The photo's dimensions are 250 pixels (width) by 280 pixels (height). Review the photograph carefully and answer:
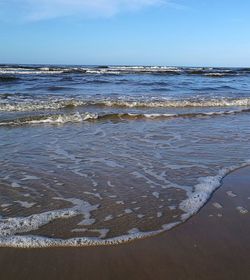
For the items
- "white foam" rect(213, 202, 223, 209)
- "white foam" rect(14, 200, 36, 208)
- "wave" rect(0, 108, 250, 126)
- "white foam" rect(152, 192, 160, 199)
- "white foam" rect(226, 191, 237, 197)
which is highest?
"white foam" rect(213, 202, 223, 209)

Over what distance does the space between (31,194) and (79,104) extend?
30.7ft

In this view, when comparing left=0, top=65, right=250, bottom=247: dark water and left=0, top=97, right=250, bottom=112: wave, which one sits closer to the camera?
left=0, top=65, right=250, bottom=247: dark water

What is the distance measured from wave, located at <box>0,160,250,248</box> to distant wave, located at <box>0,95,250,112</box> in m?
8.78

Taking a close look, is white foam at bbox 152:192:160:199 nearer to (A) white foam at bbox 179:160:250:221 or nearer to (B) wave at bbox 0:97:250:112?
(A) white foam at bbox 179:160:250:221

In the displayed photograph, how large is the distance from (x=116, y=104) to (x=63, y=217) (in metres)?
10.2

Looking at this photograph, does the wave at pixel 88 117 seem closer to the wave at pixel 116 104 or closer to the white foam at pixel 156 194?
the wave at pixel 116 104

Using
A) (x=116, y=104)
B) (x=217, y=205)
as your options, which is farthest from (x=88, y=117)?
(x=217, y=205)

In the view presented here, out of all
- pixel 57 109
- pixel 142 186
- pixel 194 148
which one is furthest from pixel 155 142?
pixel 57 109

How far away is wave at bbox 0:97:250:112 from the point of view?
12.9 m

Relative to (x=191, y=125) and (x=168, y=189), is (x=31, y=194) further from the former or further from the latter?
(x=191, y=125)

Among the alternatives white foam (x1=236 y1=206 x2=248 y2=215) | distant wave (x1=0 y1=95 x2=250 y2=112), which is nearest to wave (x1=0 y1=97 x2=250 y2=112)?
distant wave (x1=0 y1=95 x2=250 y2=112)

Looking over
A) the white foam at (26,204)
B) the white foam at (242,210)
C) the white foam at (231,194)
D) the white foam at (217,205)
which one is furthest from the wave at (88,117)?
the white foam at (242,210)

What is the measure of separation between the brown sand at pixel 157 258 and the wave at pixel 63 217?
0.09 m

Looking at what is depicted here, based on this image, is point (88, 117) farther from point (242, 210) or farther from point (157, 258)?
point (157, 258)
